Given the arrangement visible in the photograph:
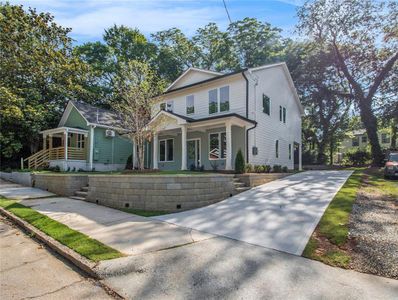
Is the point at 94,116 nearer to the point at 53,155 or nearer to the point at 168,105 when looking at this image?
the point at 53,155

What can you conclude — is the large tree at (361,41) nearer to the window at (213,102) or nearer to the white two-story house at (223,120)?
the white two-story house at (223,120)

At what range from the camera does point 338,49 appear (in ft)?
84.1

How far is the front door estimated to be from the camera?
17.4 metres

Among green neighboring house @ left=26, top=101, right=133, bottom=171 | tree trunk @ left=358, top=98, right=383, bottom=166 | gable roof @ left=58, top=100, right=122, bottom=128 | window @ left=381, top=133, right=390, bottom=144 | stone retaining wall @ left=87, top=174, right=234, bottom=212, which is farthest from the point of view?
window @ left=381, top=133, right=390, bottom=144

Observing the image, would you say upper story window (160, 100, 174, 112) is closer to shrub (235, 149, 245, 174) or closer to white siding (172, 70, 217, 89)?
white siding (172, 70, 217, 89)

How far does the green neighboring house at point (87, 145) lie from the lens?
65.4ft

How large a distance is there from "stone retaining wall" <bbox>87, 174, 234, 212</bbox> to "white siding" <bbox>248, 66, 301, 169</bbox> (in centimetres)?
690

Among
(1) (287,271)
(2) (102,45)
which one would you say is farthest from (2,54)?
(1) (287,271)

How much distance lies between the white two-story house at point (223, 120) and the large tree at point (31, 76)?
1025 centimetres

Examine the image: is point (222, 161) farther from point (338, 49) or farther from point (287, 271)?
point (338, 49)

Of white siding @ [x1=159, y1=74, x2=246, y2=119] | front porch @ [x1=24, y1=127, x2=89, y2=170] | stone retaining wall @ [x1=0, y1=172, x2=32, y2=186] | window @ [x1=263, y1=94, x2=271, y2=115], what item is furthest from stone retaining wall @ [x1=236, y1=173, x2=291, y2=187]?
front porch @ [x1=24, y1=127, x2=89, y2=170]

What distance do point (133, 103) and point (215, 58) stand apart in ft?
74.0

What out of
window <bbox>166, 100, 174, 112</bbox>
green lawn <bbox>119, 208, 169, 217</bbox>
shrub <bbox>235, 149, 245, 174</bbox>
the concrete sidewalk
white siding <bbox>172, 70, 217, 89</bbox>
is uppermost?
white siding <bbox>172, 70, 217, 89</bbox>

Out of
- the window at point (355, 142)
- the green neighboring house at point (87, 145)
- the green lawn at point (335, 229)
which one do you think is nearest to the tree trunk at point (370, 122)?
the green lawn at point (335, 229)
